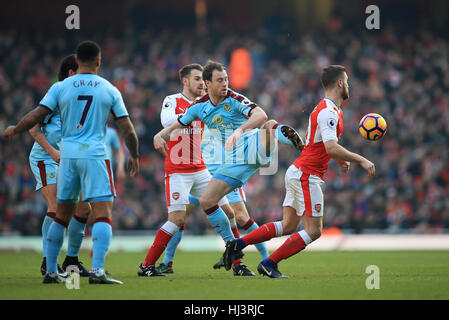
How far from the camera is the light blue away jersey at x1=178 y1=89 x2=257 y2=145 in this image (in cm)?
816

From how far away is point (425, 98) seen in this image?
22.3m

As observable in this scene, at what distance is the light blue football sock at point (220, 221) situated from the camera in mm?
8312

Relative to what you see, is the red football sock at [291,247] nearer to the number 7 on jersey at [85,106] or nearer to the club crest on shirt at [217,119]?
the club crest on shirt at [217,119]

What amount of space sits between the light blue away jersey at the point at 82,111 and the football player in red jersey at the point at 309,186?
193 centimetres

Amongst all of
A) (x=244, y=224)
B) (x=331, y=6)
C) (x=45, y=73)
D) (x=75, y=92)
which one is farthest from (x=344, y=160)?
(x=331, y=6)

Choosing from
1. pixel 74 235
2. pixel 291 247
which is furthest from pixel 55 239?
pixel 291 247

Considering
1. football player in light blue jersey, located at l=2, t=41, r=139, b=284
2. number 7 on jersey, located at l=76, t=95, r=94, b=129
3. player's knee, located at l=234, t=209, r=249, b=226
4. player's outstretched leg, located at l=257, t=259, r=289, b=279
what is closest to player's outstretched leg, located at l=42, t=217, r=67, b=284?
football player in light blue jersey, located at l=2, t=41, r=139, b=284

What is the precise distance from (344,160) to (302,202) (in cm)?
73

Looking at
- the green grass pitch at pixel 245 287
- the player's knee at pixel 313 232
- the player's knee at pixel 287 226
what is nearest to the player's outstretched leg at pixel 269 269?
the green grass pitch at pixel 245 287

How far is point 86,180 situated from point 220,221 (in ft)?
6.94

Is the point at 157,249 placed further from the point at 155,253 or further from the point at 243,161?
the point at 243,161

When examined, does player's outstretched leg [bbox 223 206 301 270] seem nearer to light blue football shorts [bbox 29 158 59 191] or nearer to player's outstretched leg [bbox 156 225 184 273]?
player's outstretched leg [bbox 156 225 184 273]
